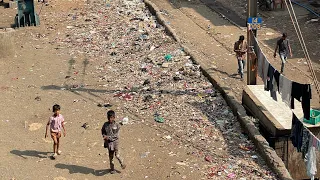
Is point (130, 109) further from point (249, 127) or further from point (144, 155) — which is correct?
point (249, 127)

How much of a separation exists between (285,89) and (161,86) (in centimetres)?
345

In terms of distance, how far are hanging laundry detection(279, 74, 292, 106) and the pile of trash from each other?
42.8 inches

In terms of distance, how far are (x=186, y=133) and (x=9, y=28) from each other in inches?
400

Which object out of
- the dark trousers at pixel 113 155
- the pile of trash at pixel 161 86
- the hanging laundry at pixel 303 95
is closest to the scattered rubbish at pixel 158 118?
the pile of trash at pixel 161 86

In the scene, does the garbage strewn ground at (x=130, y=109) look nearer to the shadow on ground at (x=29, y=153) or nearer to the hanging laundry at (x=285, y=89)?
the shadow on ground at (x=29, y=153)

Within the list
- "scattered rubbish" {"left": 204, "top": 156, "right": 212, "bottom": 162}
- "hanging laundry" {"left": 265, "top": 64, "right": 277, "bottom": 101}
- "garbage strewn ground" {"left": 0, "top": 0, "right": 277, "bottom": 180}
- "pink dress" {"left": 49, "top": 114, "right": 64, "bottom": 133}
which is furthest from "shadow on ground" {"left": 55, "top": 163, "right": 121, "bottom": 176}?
"hanging laundry" {"left": 265, "top": 64, "right": 277, "bottom": 101}

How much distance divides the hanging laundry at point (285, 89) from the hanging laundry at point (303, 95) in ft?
0.44

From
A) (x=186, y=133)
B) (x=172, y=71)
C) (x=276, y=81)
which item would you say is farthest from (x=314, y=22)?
(x=186, y=133)

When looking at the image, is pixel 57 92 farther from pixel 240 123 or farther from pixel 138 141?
pixel 240 123

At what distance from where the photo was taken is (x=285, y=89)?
31.8 feet

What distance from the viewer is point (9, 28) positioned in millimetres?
17609

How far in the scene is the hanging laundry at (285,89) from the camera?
A: 954cm

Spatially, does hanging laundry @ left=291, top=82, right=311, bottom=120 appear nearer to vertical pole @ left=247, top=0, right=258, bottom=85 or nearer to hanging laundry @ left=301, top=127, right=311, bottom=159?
hanging laundry @ left=301, top=127, right=311, bottom=159

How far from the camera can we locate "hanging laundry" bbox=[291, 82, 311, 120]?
8953 mm
